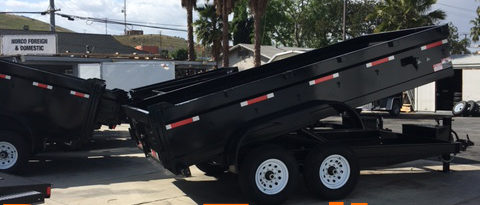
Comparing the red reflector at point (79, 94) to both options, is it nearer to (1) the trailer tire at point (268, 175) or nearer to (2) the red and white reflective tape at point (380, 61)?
(1) the trailer tire at point (268, 175)

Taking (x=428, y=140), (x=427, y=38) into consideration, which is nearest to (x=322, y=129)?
(x=428, y=140)

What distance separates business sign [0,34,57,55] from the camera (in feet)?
78.3

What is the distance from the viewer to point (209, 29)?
34.7 m

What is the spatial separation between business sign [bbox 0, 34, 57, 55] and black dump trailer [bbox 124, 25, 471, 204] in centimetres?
1850

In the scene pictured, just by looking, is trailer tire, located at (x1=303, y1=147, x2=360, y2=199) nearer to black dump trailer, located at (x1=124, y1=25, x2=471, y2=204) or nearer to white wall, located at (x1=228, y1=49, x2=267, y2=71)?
black dump trailer, located at (x1=124, y1=25, x2=471, y2=204)

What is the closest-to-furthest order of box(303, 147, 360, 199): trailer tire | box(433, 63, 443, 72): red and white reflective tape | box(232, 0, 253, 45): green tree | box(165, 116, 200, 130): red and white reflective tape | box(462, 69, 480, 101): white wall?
1. box(165, 116, 200, 130): red and white reflective tape
2. box(303, 147, 360, 199): trailer tire
3. box(433, 63, 443, 72): red and white reflective tape
4. box(462, 69, 480, 101): white wall
5. box(232, 0, 253, 45): green tree

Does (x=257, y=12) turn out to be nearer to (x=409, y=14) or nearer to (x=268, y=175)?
(x=409, y=14)

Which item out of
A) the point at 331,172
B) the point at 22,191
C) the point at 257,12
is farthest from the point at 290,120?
the point at 257,12

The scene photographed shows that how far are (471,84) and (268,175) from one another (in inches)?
869

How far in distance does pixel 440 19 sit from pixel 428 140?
72.2ft

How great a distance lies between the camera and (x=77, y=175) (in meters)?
8.48

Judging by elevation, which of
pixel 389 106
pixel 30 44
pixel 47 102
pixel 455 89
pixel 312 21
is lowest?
pixel 389 106

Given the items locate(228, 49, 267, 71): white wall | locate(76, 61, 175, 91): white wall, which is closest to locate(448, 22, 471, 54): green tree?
locate(228, 49, 267, 71): white wall

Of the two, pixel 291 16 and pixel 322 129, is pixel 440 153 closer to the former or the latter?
pixel 322 129
